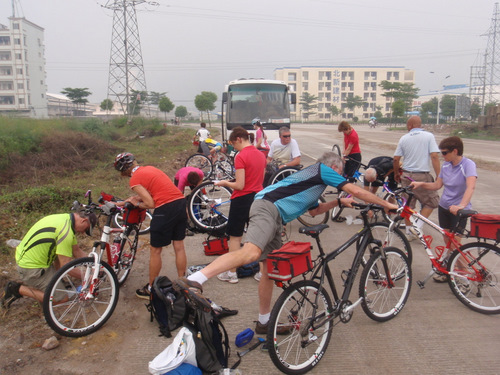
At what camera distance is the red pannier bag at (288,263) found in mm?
3016

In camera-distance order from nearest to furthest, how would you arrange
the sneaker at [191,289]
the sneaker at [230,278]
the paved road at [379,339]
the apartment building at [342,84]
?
the sneaker at [191,289] < the paved road at [379,339] < the sneaker at [230,278] < the apartment building at [342,84]

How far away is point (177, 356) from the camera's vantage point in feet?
9.30

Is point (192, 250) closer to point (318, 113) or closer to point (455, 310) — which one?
point (455, 310)

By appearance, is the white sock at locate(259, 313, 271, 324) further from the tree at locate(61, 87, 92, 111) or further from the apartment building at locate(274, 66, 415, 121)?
the apartment building at locate(274, 66, 415, 121)

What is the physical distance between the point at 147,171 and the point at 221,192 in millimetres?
3223

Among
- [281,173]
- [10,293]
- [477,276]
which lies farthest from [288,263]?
[281,173]

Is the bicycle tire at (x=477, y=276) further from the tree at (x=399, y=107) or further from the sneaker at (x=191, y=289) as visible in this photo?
the tree at (x=399, y=107)

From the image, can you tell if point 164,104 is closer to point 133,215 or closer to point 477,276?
point 133,215

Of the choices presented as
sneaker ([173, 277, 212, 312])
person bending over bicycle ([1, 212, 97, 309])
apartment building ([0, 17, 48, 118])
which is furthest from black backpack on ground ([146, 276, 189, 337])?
apartment building ([0, 17, 48, 118])

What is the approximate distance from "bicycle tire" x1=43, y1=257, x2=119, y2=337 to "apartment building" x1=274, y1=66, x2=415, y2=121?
117848 millimetres

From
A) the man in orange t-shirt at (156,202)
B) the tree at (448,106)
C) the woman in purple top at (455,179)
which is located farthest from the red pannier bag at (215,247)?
the tree at (448,106)

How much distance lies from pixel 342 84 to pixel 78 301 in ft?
414

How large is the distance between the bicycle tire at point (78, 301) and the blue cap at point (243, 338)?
4.70ft

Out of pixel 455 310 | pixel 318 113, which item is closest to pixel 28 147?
pixel 455 310
